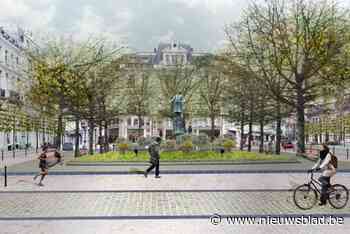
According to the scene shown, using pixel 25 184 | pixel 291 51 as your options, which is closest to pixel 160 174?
pixel 25 184

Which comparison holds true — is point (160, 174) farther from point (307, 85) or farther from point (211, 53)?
point (211, 53)

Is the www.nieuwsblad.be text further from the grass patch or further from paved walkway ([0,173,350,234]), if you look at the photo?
the grass patch

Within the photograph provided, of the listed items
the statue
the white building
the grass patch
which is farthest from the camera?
the white building

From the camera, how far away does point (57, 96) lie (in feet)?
110

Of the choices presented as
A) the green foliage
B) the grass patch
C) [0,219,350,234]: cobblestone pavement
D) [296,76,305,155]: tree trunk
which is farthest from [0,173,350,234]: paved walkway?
the green foliage

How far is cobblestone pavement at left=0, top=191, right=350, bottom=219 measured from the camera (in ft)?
35.2

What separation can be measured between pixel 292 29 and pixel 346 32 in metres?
3.30

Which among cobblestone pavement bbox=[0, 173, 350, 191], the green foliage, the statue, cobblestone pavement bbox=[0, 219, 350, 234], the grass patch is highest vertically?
the statue

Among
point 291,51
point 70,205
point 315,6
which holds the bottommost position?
point 70,205

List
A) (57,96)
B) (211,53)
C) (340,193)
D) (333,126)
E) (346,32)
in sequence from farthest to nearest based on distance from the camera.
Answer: (333,126), (211,53), (57,96), (346,32), (340,193)

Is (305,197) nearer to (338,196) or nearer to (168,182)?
(338,196)

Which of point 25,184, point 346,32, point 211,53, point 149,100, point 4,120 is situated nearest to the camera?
point 25,184

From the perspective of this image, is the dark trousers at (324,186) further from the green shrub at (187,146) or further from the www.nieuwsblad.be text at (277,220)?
the green shrub at (187,146)

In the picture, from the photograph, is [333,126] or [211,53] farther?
[333,126]
